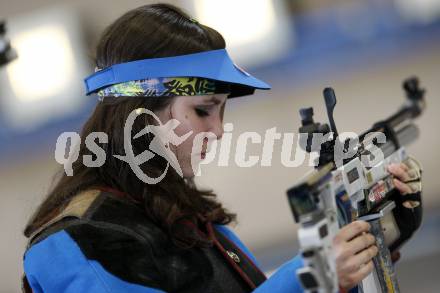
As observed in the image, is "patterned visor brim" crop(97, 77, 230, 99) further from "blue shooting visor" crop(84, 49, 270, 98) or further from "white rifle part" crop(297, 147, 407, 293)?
"white rifle part" crop(297, 147, 407, 293)

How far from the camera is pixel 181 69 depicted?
1237 mm

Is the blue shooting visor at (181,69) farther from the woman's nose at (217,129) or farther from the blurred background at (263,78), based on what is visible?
the blurred background at (263,78)

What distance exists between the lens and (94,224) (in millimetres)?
1145

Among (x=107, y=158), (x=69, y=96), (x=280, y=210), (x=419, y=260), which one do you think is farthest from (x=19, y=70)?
(x=107, y=158)

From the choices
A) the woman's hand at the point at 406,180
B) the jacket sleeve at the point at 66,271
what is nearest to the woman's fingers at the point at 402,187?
the woman's hand at the point at 406,180

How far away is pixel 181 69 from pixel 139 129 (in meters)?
0.12

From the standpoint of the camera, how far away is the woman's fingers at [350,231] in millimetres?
1028

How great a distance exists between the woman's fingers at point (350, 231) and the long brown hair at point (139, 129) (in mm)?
288

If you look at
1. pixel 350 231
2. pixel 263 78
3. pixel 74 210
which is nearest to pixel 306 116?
pixel 350 231

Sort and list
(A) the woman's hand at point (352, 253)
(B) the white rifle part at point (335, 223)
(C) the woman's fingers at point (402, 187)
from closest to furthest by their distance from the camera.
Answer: (B) the white rifle part at point (335, 223)
(A) the woman's hand at point (352, 253)
(C) the woman's fingers at point (402, 187)

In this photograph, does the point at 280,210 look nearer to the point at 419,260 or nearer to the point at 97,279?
the point at 419,260

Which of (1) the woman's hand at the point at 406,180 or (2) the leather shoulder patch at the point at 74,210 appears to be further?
(1) the woman's hand at the point at 406,180

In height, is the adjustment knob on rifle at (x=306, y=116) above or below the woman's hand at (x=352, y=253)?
above

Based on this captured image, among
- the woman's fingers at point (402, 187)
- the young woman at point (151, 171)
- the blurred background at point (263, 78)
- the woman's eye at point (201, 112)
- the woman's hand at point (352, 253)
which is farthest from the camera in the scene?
the blurred background at point (263, 78)
